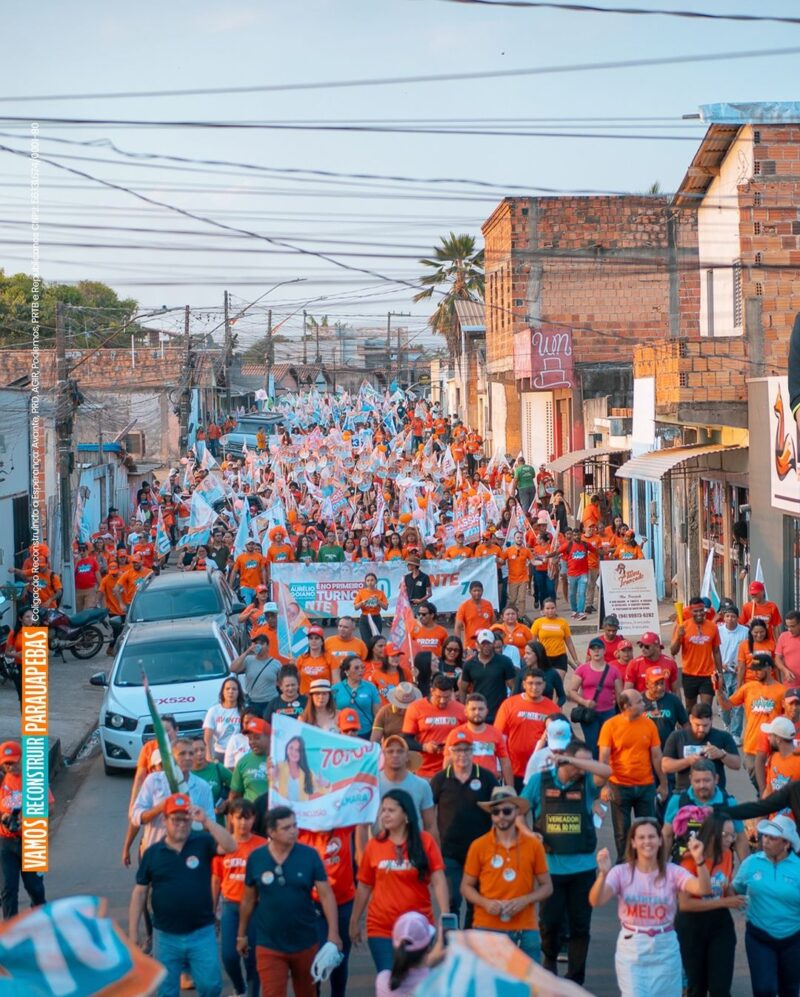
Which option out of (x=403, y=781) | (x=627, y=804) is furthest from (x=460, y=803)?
(x=627, y=804)

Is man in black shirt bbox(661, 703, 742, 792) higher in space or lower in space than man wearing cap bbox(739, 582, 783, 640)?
lower

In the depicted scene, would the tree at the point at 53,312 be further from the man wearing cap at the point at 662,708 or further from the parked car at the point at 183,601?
the man wearing cap at the point at 662,708

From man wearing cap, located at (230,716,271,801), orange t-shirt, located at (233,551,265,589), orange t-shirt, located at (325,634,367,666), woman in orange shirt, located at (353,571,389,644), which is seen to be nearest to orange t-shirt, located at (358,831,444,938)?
man wearing cap, located at (230,716,271,801)

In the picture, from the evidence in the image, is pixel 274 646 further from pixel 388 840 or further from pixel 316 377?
pixel 316 377

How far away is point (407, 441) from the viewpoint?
1890 inches

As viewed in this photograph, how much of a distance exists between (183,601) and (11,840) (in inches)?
361

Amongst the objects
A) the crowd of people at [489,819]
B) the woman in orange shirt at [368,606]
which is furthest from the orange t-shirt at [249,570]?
the crowd of people at [489,819]

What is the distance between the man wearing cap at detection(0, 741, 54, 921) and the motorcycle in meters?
12.2

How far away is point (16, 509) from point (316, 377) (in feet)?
254

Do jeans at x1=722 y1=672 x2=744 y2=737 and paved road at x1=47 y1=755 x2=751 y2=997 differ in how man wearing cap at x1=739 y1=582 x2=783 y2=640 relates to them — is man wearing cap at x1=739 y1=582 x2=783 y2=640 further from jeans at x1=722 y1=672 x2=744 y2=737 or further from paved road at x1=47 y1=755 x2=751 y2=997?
paved road at x1=47 y1=755 x2=751 y2=997

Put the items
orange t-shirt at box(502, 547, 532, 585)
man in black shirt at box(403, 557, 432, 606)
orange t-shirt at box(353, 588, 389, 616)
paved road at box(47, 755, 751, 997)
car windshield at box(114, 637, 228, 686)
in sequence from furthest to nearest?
orange t-shirt at box(502, 547, 532, 585) → man in black shirt at box(403, 557, 432, 606) → orange t-shirt at box(353, 588, 389, 616) → car windshield at box(114, 637, 228, 686) → paved road at box(47, 755, 751, 997)

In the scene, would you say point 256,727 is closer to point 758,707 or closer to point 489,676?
point 489,676

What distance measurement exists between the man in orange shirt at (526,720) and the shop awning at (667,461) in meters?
10.8

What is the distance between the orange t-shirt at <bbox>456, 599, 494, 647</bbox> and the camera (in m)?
15.9
